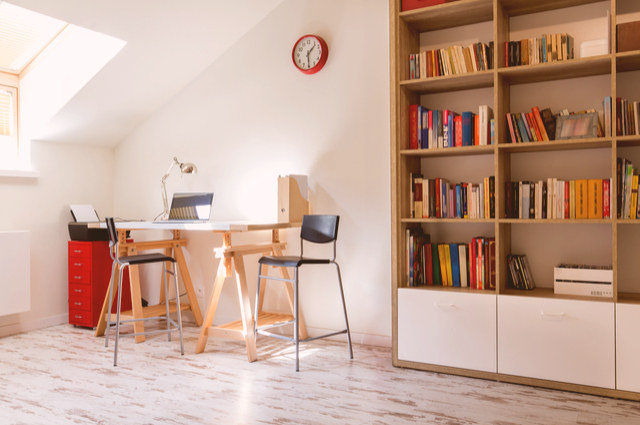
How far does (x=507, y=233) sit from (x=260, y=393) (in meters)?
1.69

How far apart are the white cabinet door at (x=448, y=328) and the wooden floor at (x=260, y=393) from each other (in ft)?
0.38

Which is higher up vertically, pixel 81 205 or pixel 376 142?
pixel 376 142

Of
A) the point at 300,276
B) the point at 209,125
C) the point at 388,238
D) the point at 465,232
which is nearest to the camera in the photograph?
the point at 465,232

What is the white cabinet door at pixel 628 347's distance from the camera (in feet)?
8.02

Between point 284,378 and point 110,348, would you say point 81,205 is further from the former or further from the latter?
point 284,378

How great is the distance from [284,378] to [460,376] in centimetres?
100

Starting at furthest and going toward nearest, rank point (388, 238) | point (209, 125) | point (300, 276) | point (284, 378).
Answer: point (209, 125), point (300, 276), point (388, 238), point (284, 378)

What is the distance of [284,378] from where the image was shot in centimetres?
283

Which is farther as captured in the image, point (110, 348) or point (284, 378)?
point (110, 348)

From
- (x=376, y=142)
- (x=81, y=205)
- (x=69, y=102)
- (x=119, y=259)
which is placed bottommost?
(x=119, y=259)

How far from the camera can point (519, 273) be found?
2908mm

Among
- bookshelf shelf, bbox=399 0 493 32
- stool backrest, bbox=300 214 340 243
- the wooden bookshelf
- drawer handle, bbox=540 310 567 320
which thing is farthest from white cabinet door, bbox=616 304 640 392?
bookshelf shelf, bbox=399 0 493 32

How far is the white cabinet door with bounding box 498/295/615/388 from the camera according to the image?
2.51 metres

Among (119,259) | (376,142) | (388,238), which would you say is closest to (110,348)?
(119,259)
